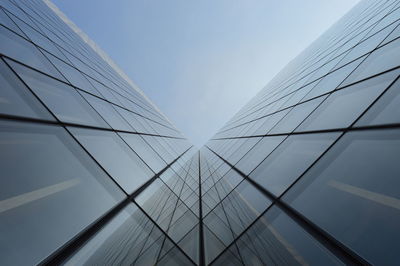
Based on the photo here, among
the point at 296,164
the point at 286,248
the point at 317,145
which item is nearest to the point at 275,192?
the point at 296,164

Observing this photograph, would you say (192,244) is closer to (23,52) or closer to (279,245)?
(279,245)

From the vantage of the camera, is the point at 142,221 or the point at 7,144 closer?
the point at 7,144

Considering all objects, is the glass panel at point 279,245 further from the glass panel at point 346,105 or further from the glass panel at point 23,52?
the glass panel at point 23,52

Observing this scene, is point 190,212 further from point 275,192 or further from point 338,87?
point 338,87

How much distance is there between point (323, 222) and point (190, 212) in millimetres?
4389

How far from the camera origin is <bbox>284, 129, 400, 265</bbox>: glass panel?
8.81 ft

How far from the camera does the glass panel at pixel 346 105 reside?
Result: 5.18 m

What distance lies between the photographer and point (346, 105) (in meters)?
5.84

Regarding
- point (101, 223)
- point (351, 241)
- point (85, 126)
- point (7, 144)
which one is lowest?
point (351, 241)

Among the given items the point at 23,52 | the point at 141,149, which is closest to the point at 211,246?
the point at 141,149

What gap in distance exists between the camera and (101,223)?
12.6 feet

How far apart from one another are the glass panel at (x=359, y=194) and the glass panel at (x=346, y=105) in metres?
0.88

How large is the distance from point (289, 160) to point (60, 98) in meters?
5.39

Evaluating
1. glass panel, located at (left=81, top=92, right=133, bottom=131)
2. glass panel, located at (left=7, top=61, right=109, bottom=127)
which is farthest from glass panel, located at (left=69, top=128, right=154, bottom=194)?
glass panel, located at (left=81, top=92, right=133, bottom=131)
